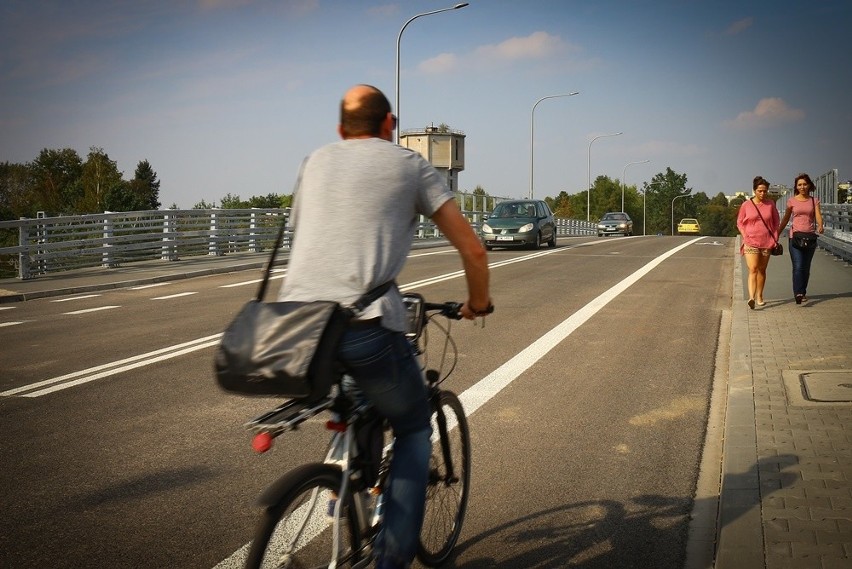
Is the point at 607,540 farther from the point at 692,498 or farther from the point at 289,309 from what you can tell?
the point at 289,309

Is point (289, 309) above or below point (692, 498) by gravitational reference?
above

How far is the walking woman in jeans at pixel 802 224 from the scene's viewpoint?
1188 cm

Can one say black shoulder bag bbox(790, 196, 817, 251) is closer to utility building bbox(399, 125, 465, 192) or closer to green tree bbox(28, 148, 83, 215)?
utility building bbox(399, 125, 465, 192)

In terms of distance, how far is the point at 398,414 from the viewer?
9.24 feet

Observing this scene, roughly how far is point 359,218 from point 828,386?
5094mm

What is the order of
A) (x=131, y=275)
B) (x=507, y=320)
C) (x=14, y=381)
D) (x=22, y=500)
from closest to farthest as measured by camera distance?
(x=22, y=500) → (x=14, y=381) → (x=507, y=320) → (x=131, y=275)

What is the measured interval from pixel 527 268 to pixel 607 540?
15.9m

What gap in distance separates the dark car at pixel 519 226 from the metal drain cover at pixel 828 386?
21055mm

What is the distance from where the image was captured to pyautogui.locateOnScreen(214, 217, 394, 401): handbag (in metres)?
2.50

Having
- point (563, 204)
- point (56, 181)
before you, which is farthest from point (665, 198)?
point (56, 181)

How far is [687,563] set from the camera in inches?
144

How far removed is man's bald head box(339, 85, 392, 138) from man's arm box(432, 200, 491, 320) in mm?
314

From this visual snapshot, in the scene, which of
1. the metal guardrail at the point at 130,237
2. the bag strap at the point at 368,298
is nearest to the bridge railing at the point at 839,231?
the metal guardrail at the point at 130,237

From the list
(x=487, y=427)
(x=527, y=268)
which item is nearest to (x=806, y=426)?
(x=487, y=427)
